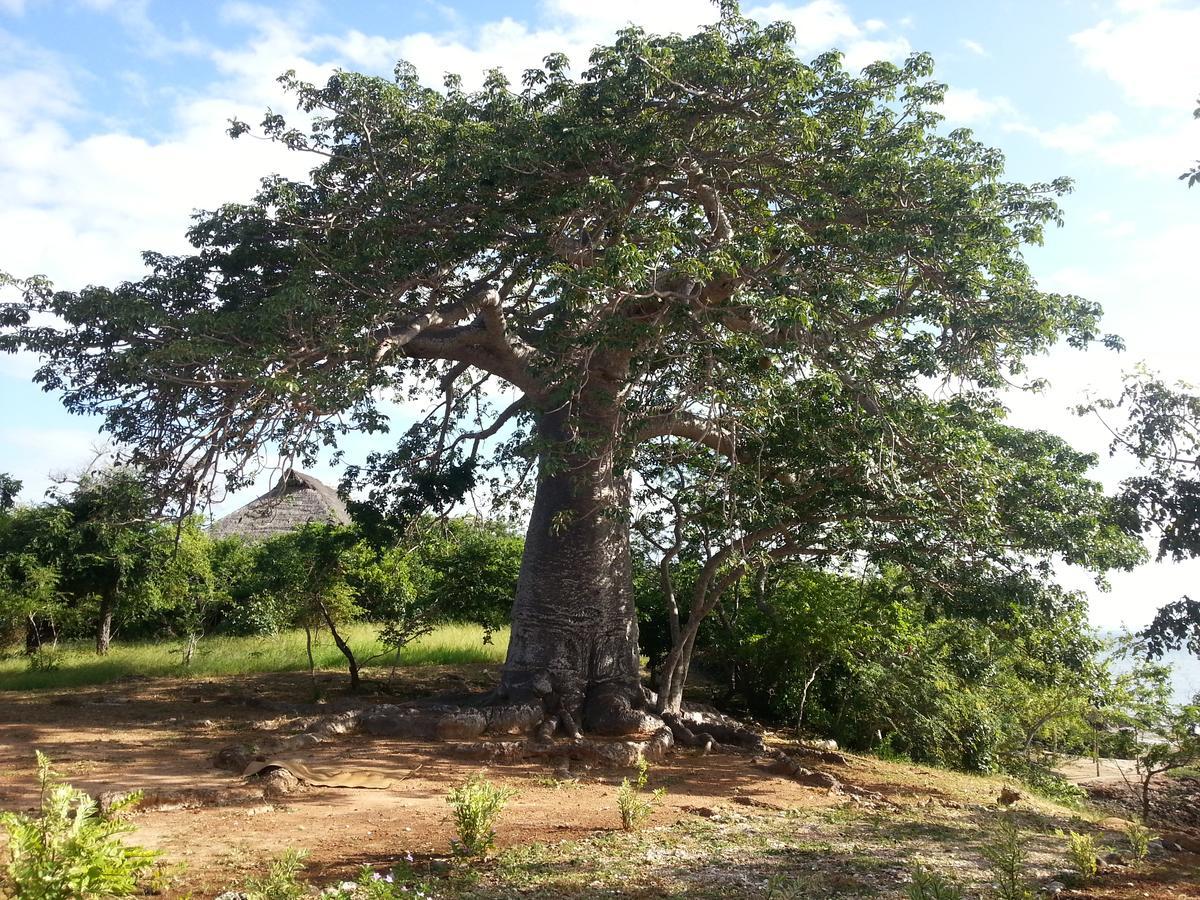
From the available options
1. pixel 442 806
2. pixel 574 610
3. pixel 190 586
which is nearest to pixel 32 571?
pixel 190 586

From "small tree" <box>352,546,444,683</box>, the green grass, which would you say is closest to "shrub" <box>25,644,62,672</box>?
the green grass

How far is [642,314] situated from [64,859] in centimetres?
591

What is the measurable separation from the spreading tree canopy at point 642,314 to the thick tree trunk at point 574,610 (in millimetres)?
29

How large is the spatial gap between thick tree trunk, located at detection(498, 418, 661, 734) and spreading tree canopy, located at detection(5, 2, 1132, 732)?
0.09 ft

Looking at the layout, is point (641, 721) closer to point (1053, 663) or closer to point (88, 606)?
point (1053, 663)

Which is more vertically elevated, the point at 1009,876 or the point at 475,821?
the point at 1009,876

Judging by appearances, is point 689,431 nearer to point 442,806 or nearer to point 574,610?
point 574,610

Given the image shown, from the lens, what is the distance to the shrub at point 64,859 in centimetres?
310

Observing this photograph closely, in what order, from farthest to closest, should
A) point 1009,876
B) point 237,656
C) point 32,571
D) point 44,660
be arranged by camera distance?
point 237,656
point 32,571
point 44,660
point 1009,876

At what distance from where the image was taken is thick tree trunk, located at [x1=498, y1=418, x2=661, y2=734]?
28.3 feet

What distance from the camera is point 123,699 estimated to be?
33.3 feet

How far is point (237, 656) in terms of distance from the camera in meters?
14.0

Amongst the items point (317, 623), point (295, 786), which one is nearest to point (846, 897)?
point (295, 786)

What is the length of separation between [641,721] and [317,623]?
5.76 metres
